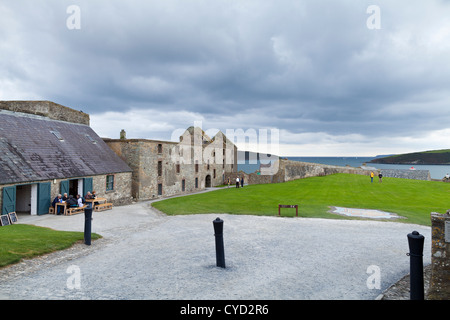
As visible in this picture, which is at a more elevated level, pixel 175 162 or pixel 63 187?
pixel 175 162

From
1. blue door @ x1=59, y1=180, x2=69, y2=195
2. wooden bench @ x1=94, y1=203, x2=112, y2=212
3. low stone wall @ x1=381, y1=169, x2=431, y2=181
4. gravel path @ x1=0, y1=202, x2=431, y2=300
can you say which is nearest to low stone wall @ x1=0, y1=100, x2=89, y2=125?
blue door @ x1=59, y1=180, x2=69, y2=195

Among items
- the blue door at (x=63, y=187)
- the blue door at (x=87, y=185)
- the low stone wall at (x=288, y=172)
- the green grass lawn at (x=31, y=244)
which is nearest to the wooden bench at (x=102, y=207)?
the blue door at (x=87, y=185)

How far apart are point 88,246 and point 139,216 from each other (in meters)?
7.40

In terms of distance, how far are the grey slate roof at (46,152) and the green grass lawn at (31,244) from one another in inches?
268

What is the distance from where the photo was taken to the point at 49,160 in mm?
18375

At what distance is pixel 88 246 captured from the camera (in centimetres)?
977

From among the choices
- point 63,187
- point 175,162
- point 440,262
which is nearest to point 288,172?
point 175,162

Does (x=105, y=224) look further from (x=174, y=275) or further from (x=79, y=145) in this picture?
(x=79, y=145)

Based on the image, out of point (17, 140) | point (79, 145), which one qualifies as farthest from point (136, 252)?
point (79, 145)

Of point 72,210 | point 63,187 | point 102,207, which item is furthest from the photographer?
point 102,207

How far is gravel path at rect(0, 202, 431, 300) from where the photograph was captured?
588 cm

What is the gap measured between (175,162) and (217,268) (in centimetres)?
2736

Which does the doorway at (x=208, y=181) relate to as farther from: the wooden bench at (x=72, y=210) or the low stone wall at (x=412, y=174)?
the low stone wall at (x=412, y=174)

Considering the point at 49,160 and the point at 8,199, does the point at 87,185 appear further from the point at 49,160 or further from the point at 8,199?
the point at 8,199
